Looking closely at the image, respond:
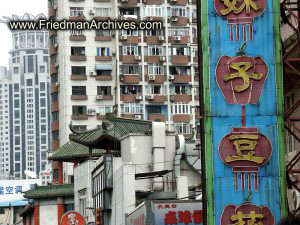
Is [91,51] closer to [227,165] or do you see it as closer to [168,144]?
[168,144]

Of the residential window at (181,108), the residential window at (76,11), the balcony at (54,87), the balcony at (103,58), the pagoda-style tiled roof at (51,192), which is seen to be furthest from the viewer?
the balcony at (54,87)

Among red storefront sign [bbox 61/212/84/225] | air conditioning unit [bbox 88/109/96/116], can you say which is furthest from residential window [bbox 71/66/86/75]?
red storefront sign [bbox 61/212/84/225]

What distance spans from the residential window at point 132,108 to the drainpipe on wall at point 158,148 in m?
→ 52.9

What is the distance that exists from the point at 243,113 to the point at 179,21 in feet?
257

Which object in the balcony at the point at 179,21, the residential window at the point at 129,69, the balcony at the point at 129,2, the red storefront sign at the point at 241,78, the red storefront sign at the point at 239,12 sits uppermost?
the balcony at the point at 129,2

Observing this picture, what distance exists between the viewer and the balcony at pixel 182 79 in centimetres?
11231

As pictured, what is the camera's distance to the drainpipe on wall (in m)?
57.2

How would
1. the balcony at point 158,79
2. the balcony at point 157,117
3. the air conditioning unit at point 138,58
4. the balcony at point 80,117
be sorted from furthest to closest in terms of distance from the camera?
the balcony at point 157,117
the balcony at point 80,117
the balcony at point 158,79
the air conditioning unit at point 138,58

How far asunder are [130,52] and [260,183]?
7715 cm

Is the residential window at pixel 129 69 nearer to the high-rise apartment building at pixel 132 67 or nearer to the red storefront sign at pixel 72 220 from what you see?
the high-rise apartment building at pixel 132 67

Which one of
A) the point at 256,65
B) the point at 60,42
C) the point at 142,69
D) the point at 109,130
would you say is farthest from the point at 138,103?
the point at 256,65

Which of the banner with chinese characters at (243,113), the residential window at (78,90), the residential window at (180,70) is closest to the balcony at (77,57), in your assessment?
the residential window at (78,90)

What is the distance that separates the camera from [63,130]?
112750 millimetres

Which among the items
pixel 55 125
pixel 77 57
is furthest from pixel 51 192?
pixel 55 125
